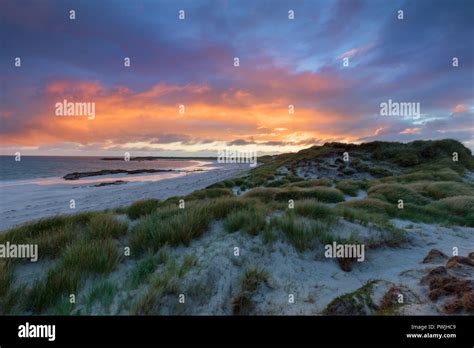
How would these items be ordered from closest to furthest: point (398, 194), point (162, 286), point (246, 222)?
point (162, 286) → point (246, 222) → point (398, 194)

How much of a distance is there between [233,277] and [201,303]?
2.57 ft

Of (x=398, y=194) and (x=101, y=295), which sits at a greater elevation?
(x=398, y=194)

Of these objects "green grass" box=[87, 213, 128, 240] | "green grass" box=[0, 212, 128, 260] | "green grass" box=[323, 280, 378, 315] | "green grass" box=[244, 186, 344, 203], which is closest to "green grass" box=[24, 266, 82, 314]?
"green grass" box=[0, 212, 128, 260]

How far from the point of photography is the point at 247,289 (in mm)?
3865

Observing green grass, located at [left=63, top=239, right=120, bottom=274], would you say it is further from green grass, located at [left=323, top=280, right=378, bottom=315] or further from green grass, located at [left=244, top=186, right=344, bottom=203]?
green grass, located at [left=244, top=186, right=344, bottom=203]

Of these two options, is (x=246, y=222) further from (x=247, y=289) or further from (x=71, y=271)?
(x=71, y=271)

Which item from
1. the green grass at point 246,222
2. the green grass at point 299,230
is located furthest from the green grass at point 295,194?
the green grass at point 299,230

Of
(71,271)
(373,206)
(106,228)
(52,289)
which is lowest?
(52,289)

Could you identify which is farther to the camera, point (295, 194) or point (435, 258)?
point (295, 194)

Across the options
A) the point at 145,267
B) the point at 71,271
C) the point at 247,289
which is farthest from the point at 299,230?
the point at 71,271

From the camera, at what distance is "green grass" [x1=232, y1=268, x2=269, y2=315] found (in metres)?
3.63

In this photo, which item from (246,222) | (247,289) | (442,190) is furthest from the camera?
(442,190)
